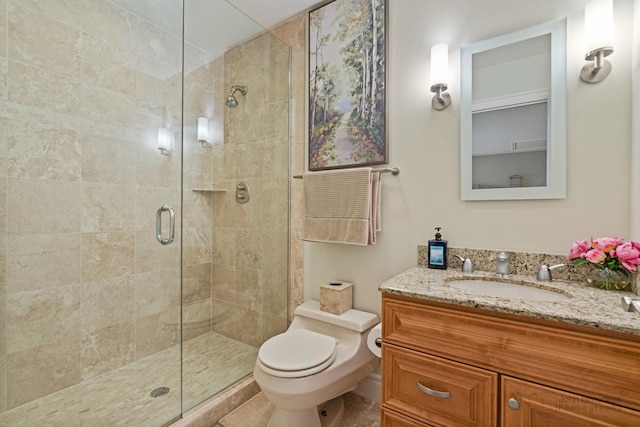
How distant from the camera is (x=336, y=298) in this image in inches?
64.7

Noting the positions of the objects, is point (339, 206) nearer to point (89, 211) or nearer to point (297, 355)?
point (297, 355)

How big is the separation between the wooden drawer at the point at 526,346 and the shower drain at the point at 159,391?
53.3 inches

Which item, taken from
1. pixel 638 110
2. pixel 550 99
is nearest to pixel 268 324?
pixel 550 99

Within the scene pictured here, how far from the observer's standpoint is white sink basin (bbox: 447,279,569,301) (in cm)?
113

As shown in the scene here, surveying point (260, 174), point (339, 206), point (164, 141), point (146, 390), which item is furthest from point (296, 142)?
point (146, 390)

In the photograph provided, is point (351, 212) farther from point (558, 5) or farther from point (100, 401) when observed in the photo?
point (100, 401)

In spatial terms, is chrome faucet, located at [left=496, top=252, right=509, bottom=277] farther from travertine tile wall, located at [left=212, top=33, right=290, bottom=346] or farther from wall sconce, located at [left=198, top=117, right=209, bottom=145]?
wall sconce, located at [left=198, top=117, right=209, bottom=145]

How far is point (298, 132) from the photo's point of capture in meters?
2.01

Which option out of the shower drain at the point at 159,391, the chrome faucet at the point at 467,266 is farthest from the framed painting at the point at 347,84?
the shower drain at the point at 159,391

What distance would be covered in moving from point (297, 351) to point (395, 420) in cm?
50

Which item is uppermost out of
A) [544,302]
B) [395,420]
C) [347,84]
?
[347,84]

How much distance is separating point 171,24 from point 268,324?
7.28 feet

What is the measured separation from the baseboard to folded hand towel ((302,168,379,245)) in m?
0.82

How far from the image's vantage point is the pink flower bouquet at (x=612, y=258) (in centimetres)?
98
